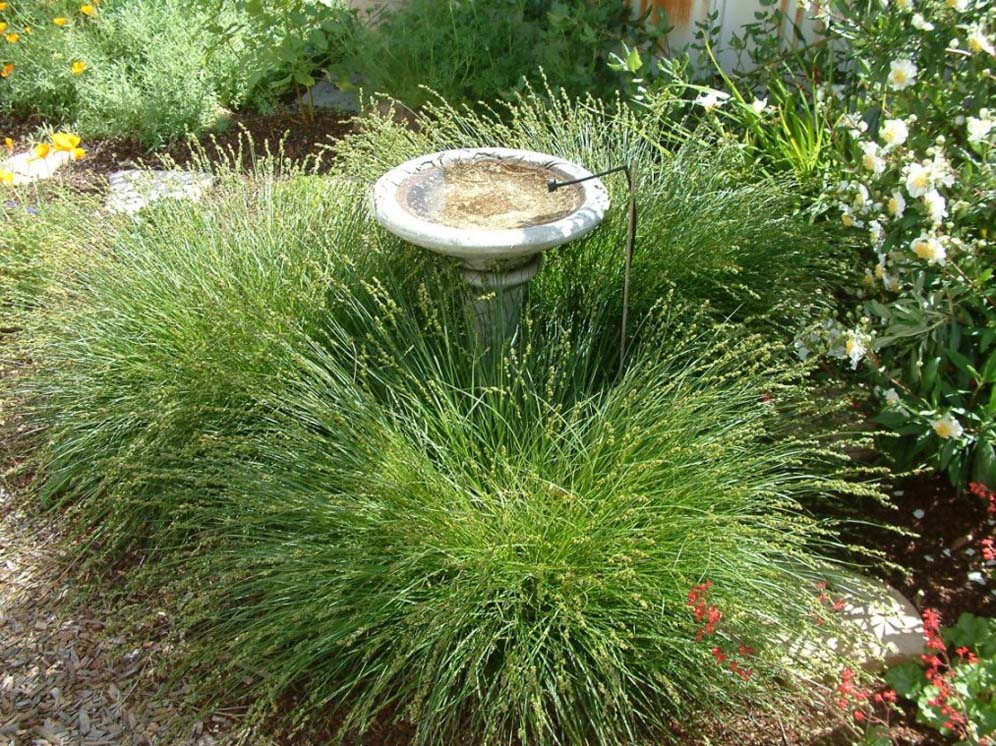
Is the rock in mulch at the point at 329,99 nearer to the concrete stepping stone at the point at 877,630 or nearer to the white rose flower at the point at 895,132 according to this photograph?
the white rose flower at the point at 895,132

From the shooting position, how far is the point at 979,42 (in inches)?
90.9

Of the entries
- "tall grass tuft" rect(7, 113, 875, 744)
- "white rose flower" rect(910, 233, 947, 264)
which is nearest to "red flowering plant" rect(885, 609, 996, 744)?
"tall grass tuft" rect(7, 113, 875, 744)

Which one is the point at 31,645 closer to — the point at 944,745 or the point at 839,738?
the point at 839,738

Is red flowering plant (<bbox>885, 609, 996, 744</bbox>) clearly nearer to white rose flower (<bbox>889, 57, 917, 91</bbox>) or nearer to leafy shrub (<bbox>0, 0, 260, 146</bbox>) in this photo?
white rose flower (<bbox>889, 57, 917, 91</bbox>)

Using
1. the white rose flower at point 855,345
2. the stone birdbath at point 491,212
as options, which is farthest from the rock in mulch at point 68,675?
the white rose flower at point 855,345

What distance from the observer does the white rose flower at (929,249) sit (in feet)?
7.70

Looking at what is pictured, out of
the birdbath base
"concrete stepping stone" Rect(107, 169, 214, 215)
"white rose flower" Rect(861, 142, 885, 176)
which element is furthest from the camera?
"concrete stepping stone" Rect(107, 169, 214, 215)

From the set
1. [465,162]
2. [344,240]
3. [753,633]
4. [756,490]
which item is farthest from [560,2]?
[753,633]

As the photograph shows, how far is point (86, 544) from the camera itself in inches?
106

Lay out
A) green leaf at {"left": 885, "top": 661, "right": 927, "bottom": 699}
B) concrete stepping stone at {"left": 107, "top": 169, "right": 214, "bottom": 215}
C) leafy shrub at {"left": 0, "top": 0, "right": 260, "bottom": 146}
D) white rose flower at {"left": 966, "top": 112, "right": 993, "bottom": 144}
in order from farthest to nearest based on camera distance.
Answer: leafy shrub at {"left": 0, "top": 0, "right": 260, "bottom": 146}, concrete stepping stone at {"left": 107, "top": 169, "right": 214, "bottom": 215}, white rose flower at {"left": 966, "top": 112, "right": 993, "bottom": 144}, green leaf at {"left": 885, "top": 661, "right": 927, "bottom": 699}

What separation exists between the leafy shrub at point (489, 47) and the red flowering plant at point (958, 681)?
302cm

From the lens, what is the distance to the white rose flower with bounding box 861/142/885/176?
2.55 meters

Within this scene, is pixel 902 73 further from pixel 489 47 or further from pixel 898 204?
pixel 489 47

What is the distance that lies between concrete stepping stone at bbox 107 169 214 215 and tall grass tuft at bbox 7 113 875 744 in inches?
25.9
